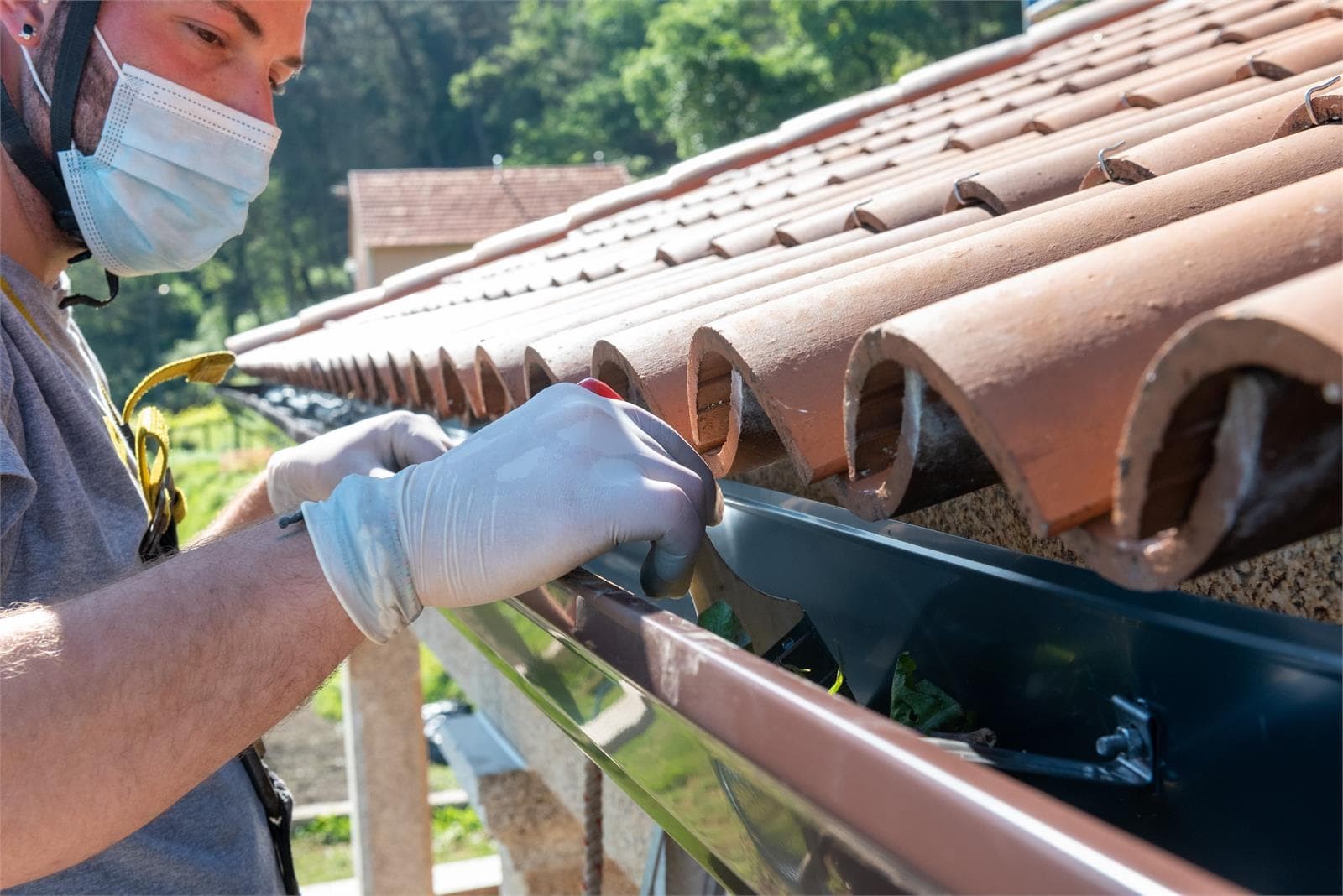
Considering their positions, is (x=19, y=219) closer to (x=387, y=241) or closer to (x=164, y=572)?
(x=164, y=572)

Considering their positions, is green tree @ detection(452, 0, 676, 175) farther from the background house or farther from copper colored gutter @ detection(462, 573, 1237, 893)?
copper colored gutter @ detection(462, 573, 1237, 893)

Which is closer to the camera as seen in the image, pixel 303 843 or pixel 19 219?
pixel 19 219

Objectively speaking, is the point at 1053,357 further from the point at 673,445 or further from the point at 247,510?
the point at 247,510

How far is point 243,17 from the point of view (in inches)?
106

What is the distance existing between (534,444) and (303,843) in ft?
60.6

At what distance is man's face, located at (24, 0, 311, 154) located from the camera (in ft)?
8.77

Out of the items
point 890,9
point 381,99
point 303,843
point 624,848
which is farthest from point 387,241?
point 381,99

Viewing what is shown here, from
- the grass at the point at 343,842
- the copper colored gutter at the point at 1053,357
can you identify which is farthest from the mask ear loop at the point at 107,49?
the grass at the point at 343,842

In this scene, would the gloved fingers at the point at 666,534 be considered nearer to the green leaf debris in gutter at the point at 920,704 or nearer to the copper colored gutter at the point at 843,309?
the copper colored gutter at the point at 843,309

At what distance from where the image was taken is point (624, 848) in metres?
3.98

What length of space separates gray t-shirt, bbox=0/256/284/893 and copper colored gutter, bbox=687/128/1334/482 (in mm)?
1018

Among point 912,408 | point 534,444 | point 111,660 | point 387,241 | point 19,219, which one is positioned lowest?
point 387,241

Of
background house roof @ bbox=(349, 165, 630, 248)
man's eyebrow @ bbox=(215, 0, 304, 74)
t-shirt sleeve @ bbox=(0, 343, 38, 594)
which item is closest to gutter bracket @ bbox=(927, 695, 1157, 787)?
t-shirt sleeve @ bbox=(0, 343, 38, 594)

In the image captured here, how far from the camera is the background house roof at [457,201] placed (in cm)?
2519
